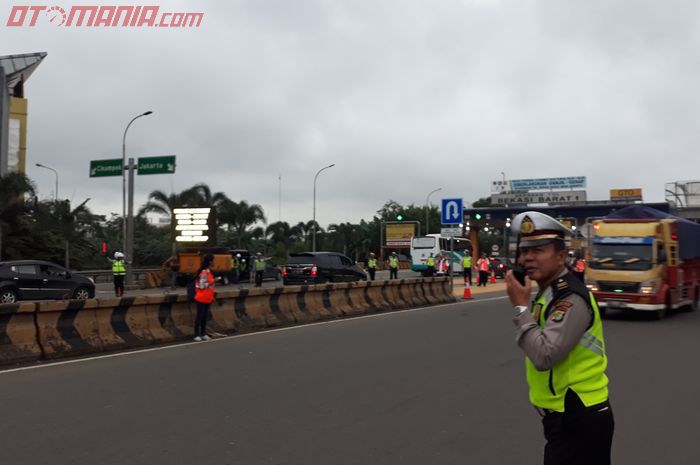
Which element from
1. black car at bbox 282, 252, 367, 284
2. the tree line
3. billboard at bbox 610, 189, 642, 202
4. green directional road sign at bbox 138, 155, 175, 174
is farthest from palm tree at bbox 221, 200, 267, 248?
billboard at bbox 610, 189, 642, 202

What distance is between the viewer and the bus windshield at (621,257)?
15172 mm

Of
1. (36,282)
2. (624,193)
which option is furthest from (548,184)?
(36,282)

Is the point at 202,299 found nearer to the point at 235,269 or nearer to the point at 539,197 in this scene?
the point at 235,269

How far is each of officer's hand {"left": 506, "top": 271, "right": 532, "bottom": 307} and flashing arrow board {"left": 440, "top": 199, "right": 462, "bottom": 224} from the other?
1690cm

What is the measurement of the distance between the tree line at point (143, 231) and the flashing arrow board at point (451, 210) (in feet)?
41.0

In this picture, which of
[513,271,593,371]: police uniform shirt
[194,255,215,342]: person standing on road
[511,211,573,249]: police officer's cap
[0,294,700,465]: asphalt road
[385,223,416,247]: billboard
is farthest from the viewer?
[385,223,416,247]: billboard

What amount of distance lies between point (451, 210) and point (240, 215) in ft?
109

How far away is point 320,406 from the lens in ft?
21.0

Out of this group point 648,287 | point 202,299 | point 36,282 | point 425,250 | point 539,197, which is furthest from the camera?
point 539,197

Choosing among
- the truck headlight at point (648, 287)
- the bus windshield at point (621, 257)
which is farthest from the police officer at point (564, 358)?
the bus windshield at point (621, 257)

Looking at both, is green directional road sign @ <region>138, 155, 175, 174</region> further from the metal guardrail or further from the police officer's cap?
the police officer's cap

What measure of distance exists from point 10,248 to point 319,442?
3110 centimetres

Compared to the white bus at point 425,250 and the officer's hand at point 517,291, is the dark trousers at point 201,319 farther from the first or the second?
the white bus at point 425,250

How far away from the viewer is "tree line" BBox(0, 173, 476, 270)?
100 ft
